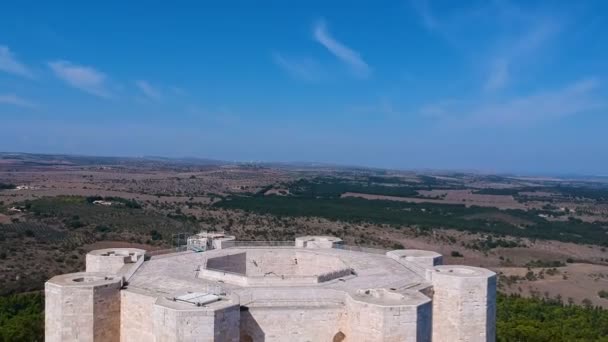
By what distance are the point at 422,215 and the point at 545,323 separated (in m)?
63.9

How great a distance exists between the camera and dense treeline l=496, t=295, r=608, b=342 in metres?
24.3

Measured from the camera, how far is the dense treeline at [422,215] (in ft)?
252

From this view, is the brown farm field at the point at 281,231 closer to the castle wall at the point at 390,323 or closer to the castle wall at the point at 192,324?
the castle wall at the point at 192,324

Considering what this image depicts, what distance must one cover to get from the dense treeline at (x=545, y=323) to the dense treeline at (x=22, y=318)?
21027mm

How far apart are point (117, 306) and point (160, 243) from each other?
34602 millimetres

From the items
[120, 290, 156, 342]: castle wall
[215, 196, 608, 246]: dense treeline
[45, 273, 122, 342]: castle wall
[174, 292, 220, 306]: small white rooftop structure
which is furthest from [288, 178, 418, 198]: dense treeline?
[174, 292, 220, 306]: small white rooftop structure

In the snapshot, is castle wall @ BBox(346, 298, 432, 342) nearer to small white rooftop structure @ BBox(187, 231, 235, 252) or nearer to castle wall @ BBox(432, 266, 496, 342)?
castle wall @ BBox(432, 266, 496, 342)

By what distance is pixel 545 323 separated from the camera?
1077 inches

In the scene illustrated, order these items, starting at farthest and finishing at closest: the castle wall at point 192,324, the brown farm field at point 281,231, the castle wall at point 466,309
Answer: the brown farm field at point 281,231 < the castle wall at point 466,309 < the castle wall at point 192,324

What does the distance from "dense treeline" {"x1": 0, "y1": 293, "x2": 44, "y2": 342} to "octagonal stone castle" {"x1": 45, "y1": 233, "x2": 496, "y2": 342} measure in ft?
15.1

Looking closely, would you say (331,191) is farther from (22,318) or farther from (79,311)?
(79,311)

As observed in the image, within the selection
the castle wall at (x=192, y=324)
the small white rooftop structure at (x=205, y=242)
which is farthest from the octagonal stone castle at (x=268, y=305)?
the small white rooftop structure at (x=205, y=242)

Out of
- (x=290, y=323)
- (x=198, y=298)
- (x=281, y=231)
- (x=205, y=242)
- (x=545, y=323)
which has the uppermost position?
(x=198, y=298)

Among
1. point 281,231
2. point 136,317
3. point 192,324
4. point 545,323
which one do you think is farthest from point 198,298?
point 281,231
